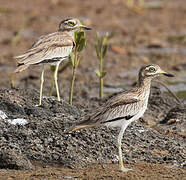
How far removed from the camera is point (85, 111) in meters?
7.28

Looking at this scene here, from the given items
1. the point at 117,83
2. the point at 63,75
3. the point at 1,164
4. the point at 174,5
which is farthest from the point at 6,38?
the point at 1,164

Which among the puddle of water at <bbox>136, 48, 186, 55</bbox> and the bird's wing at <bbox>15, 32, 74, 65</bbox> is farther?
the puddle of water at <bbox>136, 48, 186, 55</bbox>

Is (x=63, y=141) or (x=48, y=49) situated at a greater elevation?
(x=48, y=49)

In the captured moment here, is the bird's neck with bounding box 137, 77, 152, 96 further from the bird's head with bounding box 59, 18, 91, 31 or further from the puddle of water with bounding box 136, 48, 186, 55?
the puddle of water with bounding box 136, 48, 186, 55

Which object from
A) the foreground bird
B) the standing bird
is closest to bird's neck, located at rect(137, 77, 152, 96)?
the foreground bird

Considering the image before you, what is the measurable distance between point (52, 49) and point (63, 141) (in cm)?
150

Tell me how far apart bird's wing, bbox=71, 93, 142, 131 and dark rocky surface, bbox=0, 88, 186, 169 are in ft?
1.42

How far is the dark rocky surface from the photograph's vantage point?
594 cm

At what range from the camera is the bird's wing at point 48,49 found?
22.9 ft

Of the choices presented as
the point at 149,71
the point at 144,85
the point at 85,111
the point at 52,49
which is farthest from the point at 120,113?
the point at 52,49

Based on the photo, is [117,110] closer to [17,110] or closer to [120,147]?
[120,147]

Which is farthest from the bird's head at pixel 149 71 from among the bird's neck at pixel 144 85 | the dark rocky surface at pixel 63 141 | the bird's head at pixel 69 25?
the bird's head at pixel 69 25

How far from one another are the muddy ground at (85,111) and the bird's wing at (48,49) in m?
0.47

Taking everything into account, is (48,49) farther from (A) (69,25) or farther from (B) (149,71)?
(B) (149,71)
